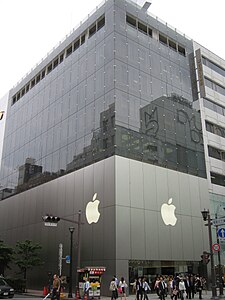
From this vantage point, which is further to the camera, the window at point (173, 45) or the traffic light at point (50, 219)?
the window at point (173, 45)

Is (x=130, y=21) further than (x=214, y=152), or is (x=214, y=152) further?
(x=214, y=152)

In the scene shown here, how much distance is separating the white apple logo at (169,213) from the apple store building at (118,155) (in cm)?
10

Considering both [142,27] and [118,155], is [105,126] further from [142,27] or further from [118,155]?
[142,27]

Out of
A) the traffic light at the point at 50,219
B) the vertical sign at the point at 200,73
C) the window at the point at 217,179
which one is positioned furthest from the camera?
the vertical sign at the point at 200,73

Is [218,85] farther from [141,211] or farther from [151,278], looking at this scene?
[151,278]

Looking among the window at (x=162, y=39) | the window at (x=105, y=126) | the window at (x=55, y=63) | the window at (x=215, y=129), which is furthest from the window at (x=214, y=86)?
the window at (x=55, y=63)

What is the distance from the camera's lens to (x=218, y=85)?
46500 millimetres

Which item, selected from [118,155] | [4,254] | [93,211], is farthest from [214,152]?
[4,254]

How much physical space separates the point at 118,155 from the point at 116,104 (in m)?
5.34

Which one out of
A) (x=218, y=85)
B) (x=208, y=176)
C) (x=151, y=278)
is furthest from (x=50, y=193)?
(x=218, y=85)

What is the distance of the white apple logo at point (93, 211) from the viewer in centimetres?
3122

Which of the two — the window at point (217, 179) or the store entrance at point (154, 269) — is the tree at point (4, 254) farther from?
the window at point (217, 179)

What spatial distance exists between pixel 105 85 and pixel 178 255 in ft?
61.0

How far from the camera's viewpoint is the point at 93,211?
104ft
